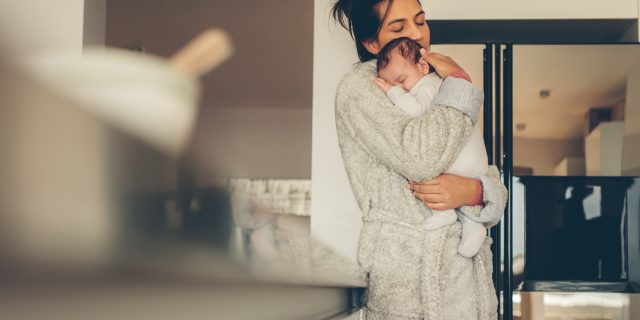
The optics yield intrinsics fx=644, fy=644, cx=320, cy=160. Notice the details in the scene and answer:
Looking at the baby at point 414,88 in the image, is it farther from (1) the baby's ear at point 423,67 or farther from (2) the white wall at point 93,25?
(2) the white wall at point 93,25

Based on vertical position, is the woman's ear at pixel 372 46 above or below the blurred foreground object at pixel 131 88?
above

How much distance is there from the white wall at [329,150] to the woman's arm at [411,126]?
0.71 meters

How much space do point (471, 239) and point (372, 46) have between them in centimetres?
41

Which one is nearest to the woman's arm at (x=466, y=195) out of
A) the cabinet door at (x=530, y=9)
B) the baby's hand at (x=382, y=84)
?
the baby's hand at (x=382, y=84)

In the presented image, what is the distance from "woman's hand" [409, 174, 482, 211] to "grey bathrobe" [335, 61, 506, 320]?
21 millimetres

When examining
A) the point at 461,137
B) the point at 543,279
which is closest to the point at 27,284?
the point at 461,137

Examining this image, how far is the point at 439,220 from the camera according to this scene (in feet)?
2.85

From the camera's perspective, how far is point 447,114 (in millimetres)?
854

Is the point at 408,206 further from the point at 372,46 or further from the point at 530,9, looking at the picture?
the point at 530,9

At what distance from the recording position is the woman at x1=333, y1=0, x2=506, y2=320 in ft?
2.72

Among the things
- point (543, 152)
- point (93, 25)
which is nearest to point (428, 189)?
point (93, 25)

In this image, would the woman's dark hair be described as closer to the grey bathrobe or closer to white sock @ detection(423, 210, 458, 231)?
the grey bathrobe

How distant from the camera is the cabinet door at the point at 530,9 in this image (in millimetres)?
1725

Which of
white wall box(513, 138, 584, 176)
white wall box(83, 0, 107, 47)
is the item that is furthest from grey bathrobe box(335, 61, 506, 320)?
white wall box(513, 138, 584, 176)
